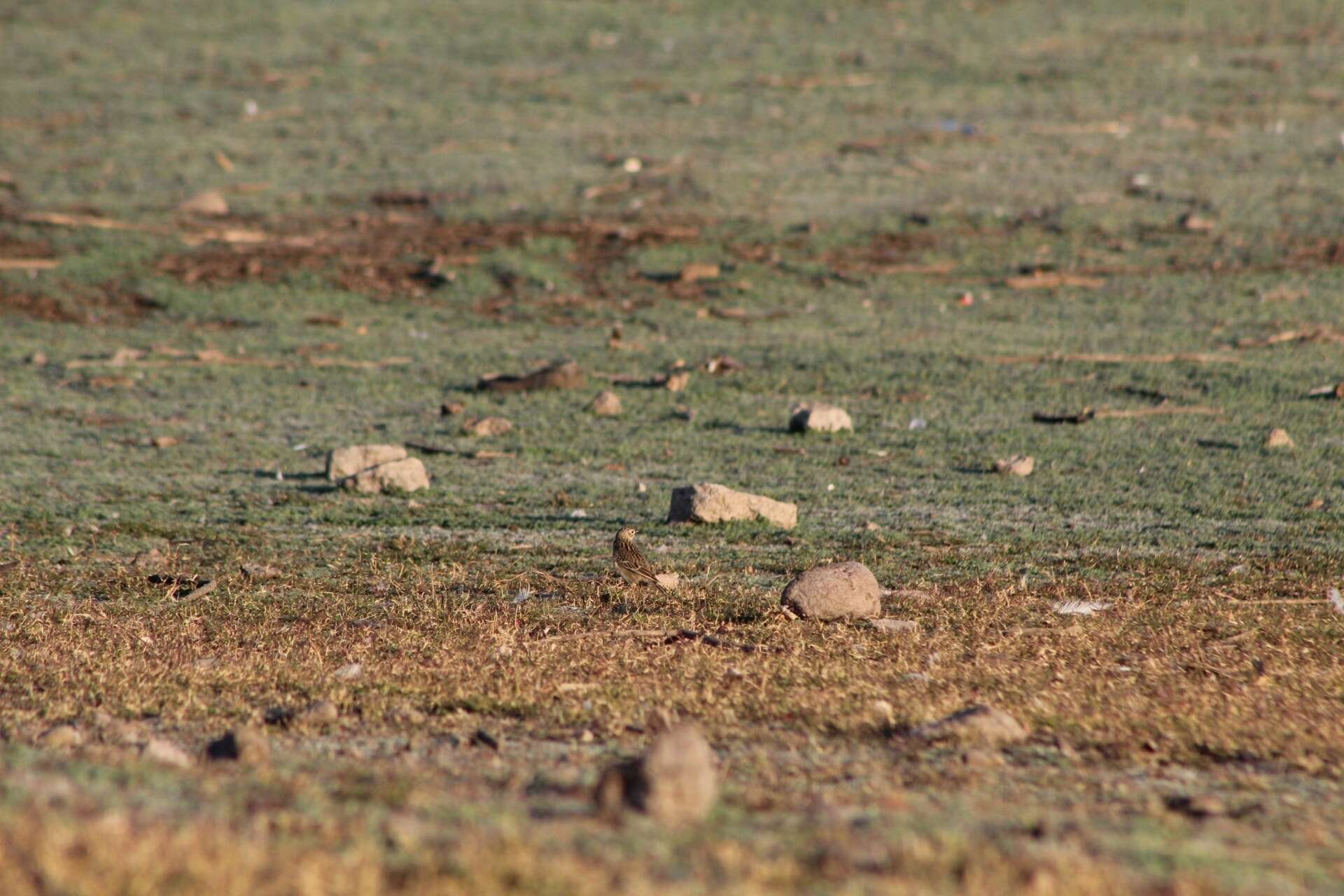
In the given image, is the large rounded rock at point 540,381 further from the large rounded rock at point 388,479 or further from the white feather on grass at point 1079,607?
the white feather on grass at point 1079,607

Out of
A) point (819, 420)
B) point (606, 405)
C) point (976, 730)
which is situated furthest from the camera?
point (606, 405)

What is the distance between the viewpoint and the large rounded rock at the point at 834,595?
14.6 feet

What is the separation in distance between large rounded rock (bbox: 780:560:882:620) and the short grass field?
0.26ft

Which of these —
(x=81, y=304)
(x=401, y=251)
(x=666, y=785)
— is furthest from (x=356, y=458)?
(x=401, y=251)

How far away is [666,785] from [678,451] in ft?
16.4

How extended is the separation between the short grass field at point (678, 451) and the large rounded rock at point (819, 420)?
0.36ft

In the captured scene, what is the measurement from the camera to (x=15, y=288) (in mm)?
11852

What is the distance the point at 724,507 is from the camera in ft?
19.0

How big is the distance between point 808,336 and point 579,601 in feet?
19.4

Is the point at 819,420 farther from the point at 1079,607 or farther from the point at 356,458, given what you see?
the point at 1079,607

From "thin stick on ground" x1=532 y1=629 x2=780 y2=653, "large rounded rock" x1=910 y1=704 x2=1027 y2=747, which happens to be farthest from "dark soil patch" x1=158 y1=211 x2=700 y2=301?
"large rounded rock" x1=910 y1=704 x2=1027 y2=747

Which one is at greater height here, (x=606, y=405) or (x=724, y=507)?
(x=724, y=507)

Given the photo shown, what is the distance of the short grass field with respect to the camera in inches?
96.3

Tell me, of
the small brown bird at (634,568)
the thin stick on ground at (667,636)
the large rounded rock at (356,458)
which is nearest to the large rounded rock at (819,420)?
the large rounded rock at (356,458)
